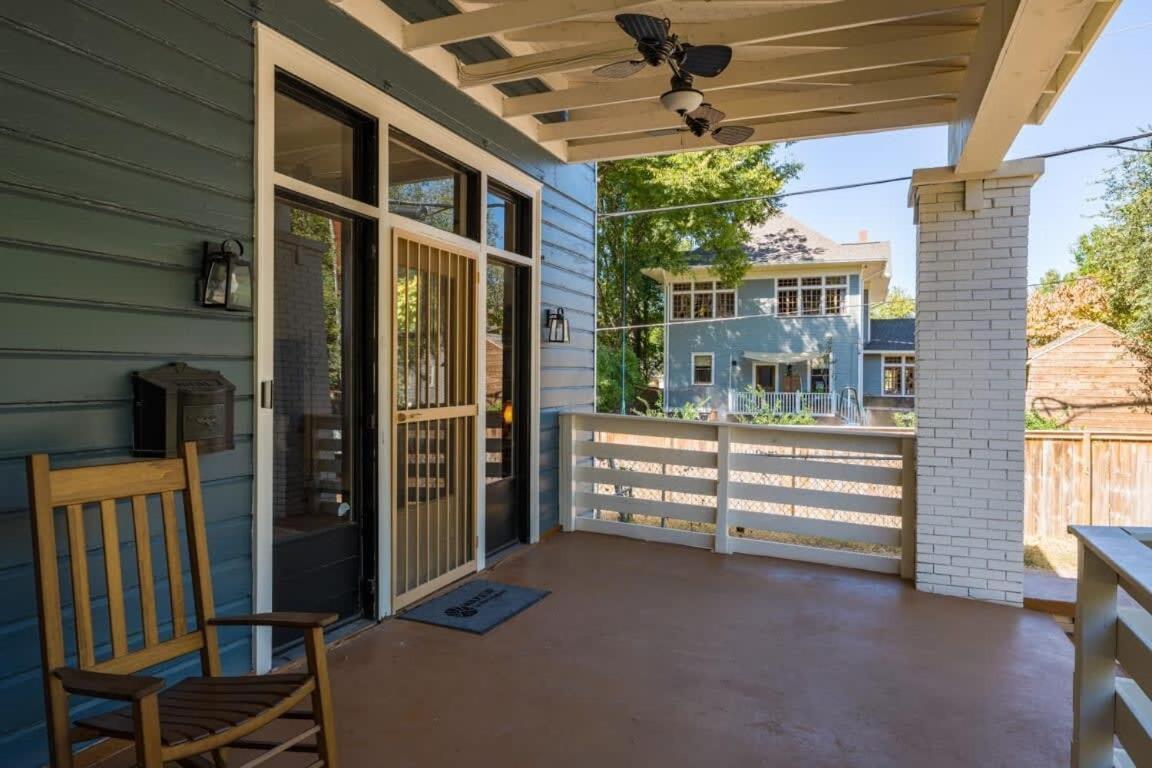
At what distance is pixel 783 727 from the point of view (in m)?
2.35

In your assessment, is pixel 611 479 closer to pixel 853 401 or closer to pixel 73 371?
pixel 73 371

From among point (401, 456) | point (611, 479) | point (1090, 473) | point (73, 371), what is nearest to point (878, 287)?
point (1090, 473)

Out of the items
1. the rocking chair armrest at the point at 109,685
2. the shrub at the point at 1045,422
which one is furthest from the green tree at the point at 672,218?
the rocking chair armrest at the point at 109,685

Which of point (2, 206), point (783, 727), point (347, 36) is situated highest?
point (347, 36)

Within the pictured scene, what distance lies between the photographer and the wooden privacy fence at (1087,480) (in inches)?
233

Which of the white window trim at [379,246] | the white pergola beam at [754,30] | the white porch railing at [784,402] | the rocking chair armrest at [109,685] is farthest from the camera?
the white porch railing at [784,402]

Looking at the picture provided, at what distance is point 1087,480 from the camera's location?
19.7 feet

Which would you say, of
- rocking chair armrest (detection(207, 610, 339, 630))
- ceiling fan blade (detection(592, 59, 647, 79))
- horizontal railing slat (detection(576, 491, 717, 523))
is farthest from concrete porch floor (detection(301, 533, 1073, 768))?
ceiling fan blade (detection(592, 59, 647, 79))

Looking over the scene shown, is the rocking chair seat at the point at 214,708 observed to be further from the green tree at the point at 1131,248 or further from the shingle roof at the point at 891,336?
the shingle roof at the point at 891,336

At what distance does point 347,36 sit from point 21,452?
6.96 ft

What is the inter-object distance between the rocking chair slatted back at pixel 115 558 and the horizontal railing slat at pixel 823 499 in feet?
11.4

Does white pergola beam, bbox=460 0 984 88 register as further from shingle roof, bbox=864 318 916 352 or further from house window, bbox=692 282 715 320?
shingle roof, bbox=864 318 916 352

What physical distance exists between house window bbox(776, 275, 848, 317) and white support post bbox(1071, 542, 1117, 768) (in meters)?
14.7

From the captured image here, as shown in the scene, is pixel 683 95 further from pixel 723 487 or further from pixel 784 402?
pixel 784 402
